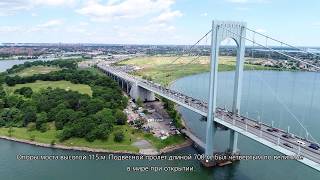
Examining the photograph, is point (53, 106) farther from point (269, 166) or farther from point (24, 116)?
point (269, 166)

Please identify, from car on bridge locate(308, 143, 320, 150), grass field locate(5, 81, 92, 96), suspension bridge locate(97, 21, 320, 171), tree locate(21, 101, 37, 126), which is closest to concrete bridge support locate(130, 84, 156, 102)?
grass field locate(5, 81, 92, 96)

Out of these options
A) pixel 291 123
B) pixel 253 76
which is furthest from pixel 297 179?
pixel 253 76

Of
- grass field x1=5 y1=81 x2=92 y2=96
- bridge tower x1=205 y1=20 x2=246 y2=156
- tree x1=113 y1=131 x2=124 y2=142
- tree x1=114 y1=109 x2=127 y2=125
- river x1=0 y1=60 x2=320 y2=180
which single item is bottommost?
river x1=0 y1=60 x2=320 y2=180

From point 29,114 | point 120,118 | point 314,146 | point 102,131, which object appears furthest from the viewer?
point 29,114

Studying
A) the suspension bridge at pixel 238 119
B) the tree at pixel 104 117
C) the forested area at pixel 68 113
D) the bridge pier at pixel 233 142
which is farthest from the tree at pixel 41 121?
the bridge pier at pixel 233 142

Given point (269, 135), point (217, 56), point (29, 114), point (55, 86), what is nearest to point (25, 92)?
point (55, 86)

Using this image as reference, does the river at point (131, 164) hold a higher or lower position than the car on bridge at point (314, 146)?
lower

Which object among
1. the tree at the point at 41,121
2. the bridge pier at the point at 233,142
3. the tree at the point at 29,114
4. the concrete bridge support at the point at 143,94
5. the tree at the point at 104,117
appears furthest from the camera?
the concrete bridge support at the point at 143,94

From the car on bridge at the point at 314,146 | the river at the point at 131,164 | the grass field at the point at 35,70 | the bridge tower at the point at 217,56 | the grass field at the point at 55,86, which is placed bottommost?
the river at the point at 131,164

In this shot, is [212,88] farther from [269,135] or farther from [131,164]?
[131,164]

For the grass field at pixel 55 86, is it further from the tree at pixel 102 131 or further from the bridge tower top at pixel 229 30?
the bridge tower top at pixel 229 30

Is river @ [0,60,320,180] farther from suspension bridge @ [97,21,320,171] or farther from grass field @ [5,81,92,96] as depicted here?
grass field @ [5,81,92,96]
